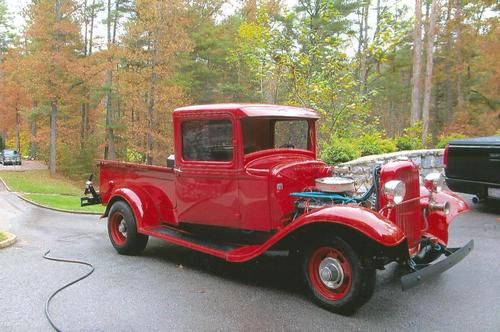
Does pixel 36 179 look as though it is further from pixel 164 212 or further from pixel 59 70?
pixel 164 212

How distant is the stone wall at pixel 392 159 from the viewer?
824 centimetres

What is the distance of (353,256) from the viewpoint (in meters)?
3.52

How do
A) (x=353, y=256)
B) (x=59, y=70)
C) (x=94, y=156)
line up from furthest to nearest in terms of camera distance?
(x=94, y=156) < (x=59, y=70) < (x=353, y=256)

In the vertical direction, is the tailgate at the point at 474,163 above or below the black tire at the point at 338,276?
above

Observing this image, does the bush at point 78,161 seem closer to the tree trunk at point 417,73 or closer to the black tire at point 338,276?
the tree trunk at point 417,73

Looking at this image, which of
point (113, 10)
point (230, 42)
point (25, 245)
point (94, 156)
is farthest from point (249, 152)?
point (94, 156)

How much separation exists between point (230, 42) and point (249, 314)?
22.4 m

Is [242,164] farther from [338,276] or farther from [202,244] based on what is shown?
[338,276]

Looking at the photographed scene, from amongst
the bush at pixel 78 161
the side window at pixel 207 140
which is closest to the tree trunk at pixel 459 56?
the side window at pixel 207 140

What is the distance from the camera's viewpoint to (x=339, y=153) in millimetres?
8805

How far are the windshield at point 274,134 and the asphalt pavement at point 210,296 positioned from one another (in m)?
1.39

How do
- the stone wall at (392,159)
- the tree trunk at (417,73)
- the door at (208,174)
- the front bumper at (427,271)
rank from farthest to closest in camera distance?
the tree trunk at (417,73) < the stone wall at (392,159) < the door at (208,174) < the front bumper at (427,271)

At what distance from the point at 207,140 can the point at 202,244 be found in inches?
45.2

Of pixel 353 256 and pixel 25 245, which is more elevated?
pixel 353 256
